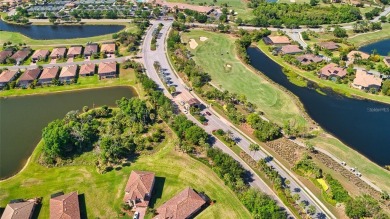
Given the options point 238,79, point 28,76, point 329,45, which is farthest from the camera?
point 329,45

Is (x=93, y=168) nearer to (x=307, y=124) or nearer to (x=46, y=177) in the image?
(x=46, y=177)

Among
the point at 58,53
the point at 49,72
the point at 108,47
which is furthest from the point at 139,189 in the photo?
the point at 58,53

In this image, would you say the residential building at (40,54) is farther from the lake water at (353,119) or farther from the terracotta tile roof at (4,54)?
the lake water at (353,119)

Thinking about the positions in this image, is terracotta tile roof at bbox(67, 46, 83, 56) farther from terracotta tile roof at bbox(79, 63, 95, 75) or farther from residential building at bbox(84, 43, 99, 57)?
terracotta tile roof at bbox(79, 63, 95, 75)

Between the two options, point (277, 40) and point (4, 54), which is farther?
point (277, 40)

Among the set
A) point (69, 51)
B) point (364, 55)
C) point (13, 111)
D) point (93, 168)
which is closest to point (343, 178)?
point (93, 168)

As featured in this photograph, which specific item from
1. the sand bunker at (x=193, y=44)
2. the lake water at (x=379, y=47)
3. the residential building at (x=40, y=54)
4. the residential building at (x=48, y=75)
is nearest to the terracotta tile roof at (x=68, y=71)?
the residential building at (x=48, y=75)

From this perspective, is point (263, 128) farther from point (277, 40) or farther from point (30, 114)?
point (30, 114)
